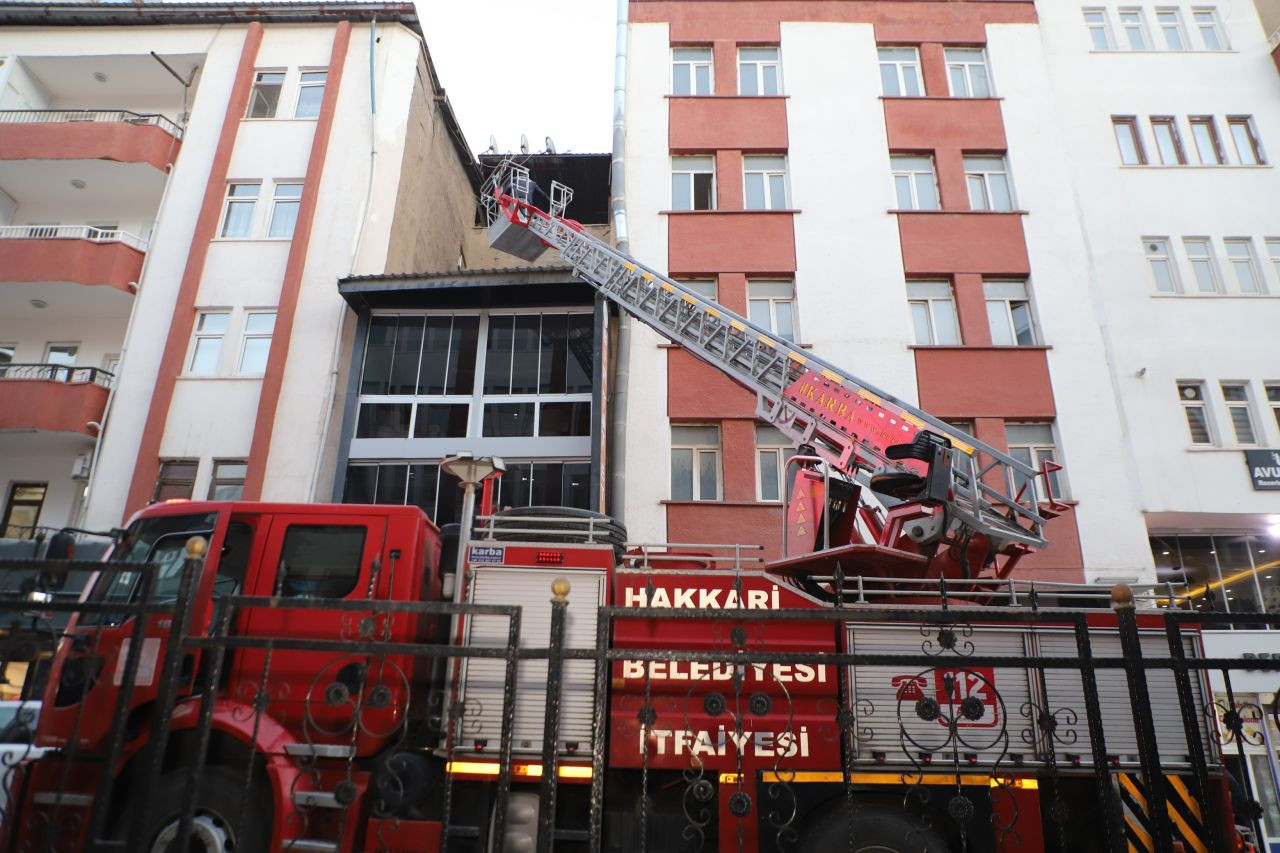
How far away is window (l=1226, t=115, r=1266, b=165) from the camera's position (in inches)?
648

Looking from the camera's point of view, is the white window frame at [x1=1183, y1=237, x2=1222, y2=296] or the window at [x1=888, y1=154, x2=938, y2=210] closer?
the white window frame at [x1=1183, y1=237, x2=1222, y2=296]

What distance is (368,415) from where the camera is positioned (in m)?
14.8

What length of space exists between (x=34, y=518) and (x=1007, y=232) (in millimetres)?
21079

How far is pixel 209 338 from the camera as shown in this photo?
15.4 meters

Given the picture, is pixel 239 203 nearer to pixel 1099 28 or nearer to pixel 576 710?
pixel 576 710

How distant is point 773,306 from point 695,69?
21.5 feet

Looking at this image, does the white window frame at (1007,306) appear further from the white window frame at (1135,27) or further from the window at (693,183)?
the white window frame at (1135,27)

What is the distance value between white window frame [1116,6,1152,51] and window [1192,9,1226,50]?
1197 mm

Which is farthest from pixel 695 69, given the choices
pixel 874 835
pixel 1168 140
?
pixel 874 835

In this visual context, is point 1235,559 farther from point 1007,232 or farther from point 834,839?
point 834,839

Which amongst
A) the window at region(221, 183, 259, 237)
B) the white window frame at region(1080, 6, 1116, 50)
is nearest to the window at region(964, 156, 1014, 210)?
the white window frame at region(1080, 6, 1116, 50)

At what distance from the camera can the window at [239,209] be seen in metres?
16.2

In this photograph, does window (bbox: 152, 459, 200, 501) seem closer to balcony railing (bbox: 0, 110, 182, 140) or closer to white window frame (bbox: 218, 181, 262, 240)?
white window frame (bbox: 218, 181, 262, 240)

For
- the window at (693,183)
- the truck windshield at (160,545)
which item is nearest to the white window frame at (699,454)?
the window at (693,183)
